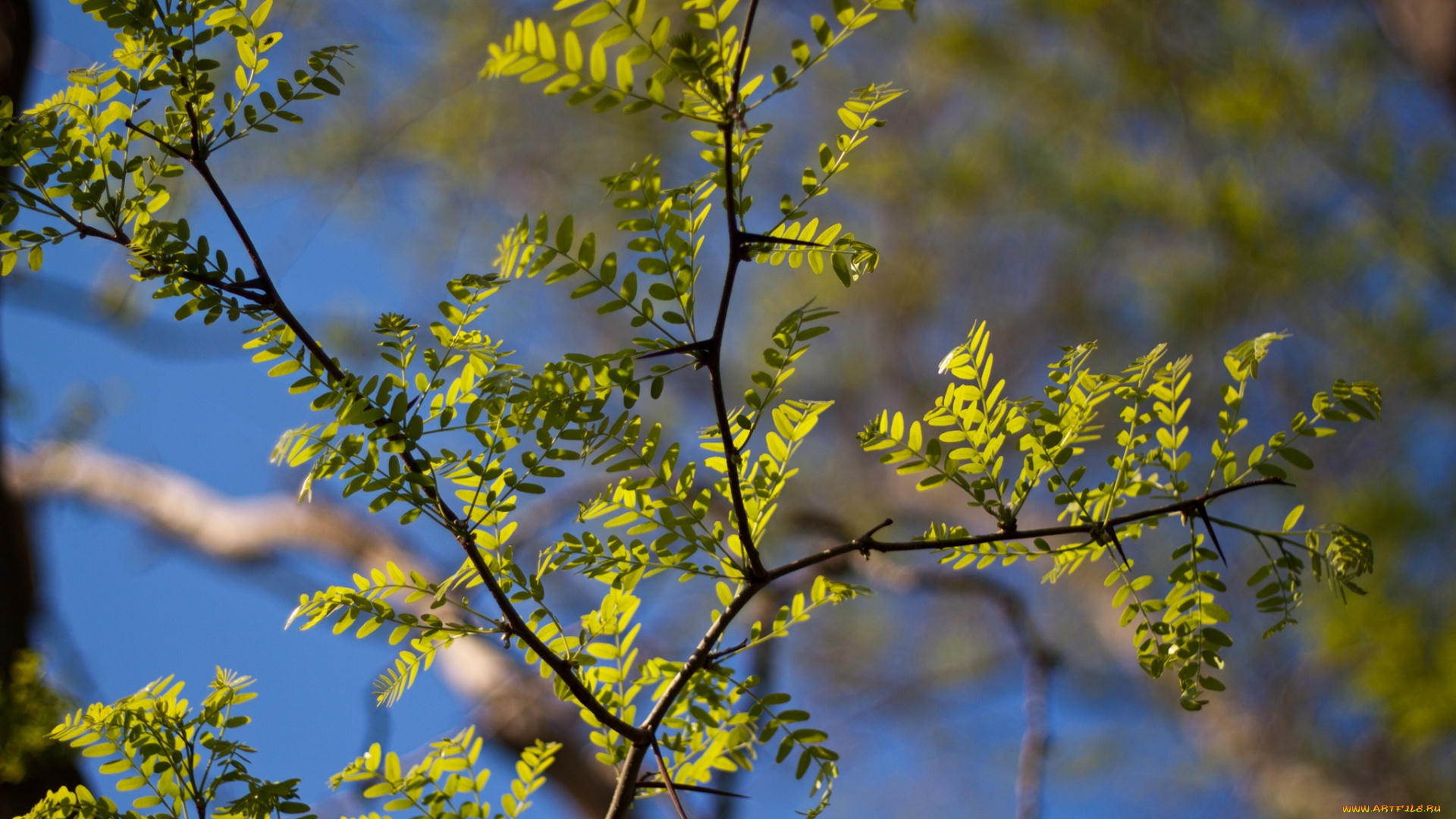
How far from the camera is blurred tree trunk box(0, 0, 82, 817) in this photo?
2.57 feet

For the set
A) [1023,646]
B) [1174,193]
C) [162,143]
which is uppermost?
[1174,193]

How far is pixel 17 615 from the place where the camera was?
1.17 metres

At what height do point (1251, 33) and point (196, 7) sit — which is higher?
point (1251, 33)

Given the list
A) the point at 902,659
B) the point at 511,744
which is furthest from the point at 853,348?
the point at 511,744

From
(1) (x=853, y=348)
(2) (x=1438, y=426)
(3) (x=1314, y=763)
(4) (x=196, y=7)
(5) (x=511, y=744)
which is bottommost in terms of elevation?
(4) (x=196, y=7)

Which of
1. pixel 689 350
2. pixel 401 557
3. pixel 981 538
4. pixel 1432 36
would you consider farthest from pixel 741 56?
pixel 1432 36

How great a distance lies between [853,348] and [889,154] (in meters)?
1.06

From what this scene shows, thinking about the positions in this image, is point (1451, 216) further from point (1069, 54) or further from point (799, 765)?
point (799, 765)

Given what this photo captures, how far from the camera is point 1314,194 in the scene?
11.0 ft

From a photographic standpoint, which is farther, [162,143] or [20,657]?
[20,657]

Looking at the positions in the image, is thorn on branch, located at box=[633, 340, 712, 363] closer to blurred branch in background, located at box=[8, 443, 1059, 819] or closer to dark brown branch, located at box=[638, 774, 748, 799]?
dark brown branch, located at box=[638, 774, 748, 799]

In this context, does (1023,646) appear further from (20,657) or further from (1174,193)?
(1174,193)

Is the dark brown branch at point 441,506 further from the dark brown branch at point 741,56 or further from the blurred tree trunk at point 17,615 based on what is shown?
the blurred tree trunk at point 17,615

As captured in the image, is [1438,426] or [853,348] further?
[853,348]
